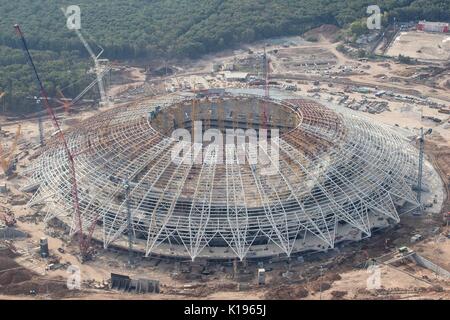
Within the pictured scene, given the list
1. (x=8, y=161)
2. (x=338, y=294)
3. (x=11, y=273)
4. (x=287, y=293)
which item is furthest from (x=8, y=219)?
(x=338, y=294)

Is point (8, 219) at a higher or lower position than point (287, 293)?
higher

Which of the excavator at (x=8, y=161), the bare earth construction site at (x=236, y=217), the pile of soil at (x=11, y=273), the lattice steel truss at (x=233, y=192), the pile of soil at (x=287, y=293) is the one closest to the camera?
the pile of soil at (x=287, y=293)

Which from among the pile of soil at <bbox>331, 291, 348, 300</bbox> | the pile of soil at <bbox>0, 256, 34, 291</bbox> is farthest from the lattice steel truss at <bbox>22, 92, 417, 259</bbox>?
the pile of soil at <bbox>0, 256, 34, 291</bbox>

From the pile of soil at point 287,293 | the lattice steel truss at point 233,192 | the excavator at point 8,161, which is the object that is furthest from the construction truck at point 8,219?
the pile of soil at point 287,293

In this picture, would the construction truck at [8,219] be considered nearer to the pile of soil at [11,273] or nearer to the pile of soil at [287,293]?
the pile of soil at [11,273]

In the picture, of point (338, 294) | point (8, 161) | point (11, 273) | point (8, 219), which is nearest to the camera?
point (338, 294)

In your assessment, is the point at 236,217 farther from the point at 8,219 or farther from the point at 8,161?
the point at 8,161

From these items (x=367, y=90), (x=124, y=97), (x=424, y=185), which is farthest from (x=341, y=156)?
(x=124, y=97)
